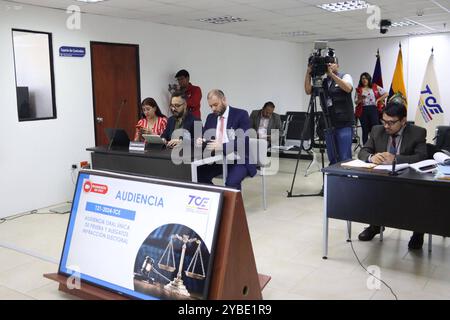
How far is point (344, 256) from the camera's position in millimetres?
3262

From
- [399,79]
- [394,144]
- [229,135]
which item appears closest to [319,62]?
[229,135]

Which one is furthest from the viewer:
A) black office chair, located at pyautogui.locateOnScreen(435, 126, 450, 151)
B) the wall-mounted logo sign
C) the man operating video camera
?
the wall-mounted logo sign

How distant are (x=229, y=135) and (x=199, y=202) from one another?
6.76ft

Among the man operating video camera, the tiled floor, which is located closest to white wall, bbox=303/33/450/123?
the man operating video camera

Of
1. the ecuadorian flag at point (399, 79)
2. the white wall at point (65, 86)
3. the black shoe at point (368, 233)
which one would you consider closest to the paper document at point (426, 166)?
the black shoe at point (368, 233)

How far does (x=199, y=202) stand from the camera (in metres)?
2.12

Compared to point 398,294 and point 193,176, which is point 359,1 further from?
point 398,294

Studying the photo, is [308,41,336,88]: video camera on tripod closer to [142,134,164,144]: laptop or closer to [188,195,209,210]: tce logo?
[142,134,164,144]: laptop

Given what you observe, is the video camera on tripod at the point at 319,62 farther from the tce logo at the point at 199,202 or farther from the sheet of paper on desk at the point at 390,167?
the tce logo at the point at 199,202

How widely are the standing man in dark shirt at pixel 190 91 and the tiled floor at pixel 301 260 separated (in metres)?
2.34

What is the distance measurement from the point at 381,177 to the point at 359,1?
11.0ft

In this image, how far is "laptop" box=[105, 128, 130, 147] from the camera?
4246 millimetres

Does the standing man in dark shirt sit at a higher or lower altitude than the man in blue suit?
higher

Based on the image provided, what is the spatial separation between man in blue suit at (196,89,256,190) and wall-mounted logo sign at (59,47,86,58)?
1932 mm
